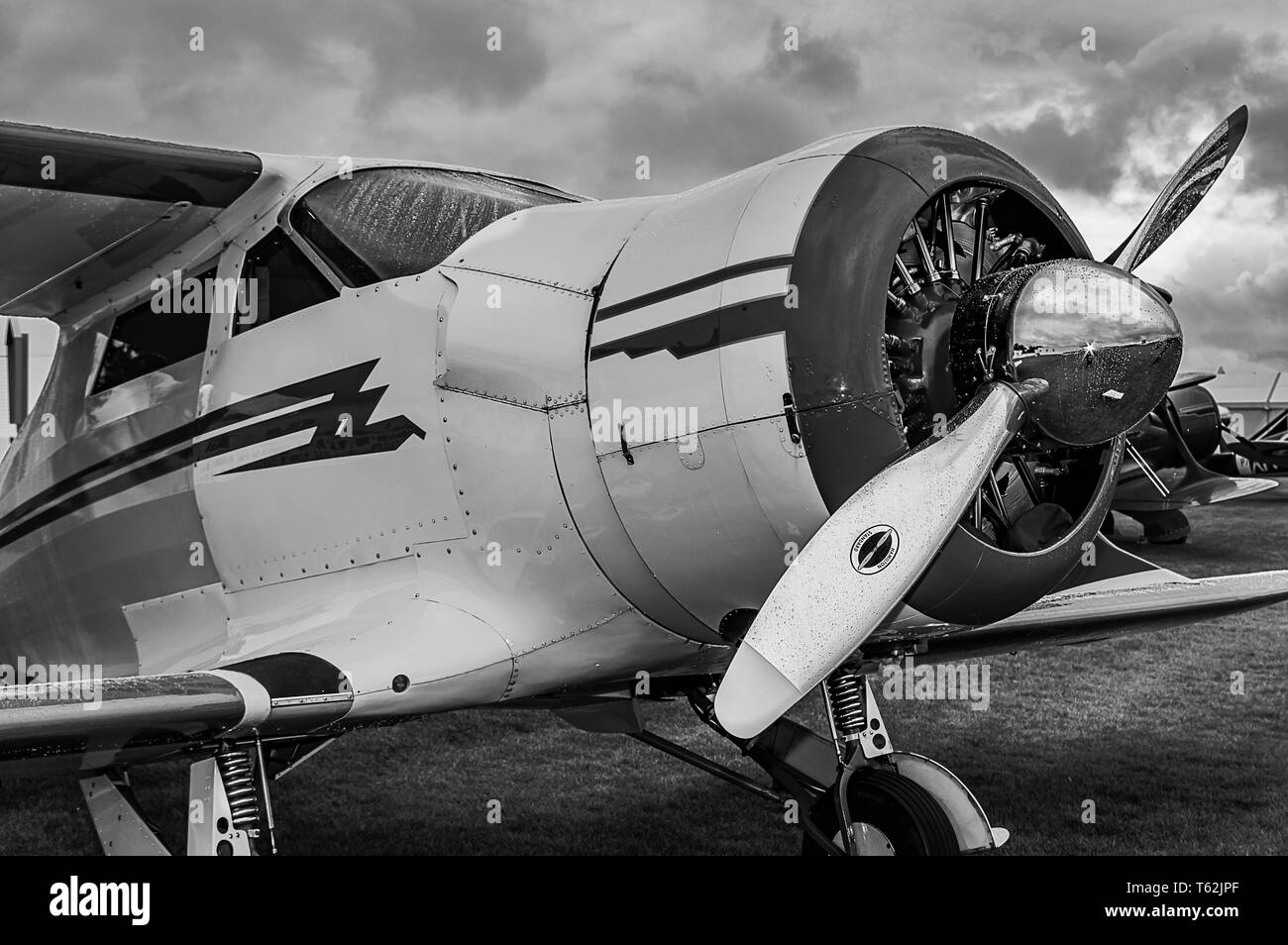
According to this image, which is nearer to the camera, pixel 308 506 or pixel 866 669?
pixel 308 506

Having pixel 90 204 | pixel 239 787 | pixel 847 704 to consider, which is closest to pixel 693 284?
pixel 847 704

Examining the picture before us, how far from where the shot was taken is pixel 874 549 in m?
2.82

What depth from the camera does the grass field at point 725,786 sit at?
5398 millimetres

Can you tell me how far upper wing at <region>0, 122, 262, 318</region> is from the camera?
385 centimetres

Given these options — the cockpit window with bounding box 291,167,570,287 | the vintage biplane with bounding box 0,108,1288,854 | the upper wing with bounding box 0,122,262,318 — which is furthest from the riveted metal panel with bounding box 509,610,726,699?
the upper wing with bounding box 0,122,262,318

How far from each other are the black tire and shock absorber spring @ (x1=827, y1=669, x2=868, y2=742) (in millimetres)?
210

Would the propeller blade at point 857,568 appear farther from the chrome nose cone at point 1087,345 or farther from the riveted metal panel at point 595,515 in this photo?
the riveted metal panel at point 595,515

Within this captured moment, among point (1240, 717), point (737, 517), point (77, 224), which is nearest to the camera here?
point (737, 517)

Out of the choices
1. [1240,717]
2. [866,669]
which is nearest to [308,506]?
[866,669]

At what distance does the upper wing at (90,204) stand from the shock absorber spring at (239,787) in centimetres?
181

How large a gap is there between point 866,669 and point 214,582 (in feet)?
8.38

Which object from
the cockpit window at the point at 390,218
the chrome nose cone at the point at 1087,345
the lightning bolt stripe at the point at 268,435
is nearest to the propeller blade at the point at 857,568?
the chrome nose cone at the point at 1087,345

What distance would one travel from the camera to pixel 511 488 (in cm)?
359

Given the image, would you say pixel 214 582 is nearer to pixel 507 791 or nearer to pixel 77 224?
pixel 77 224
